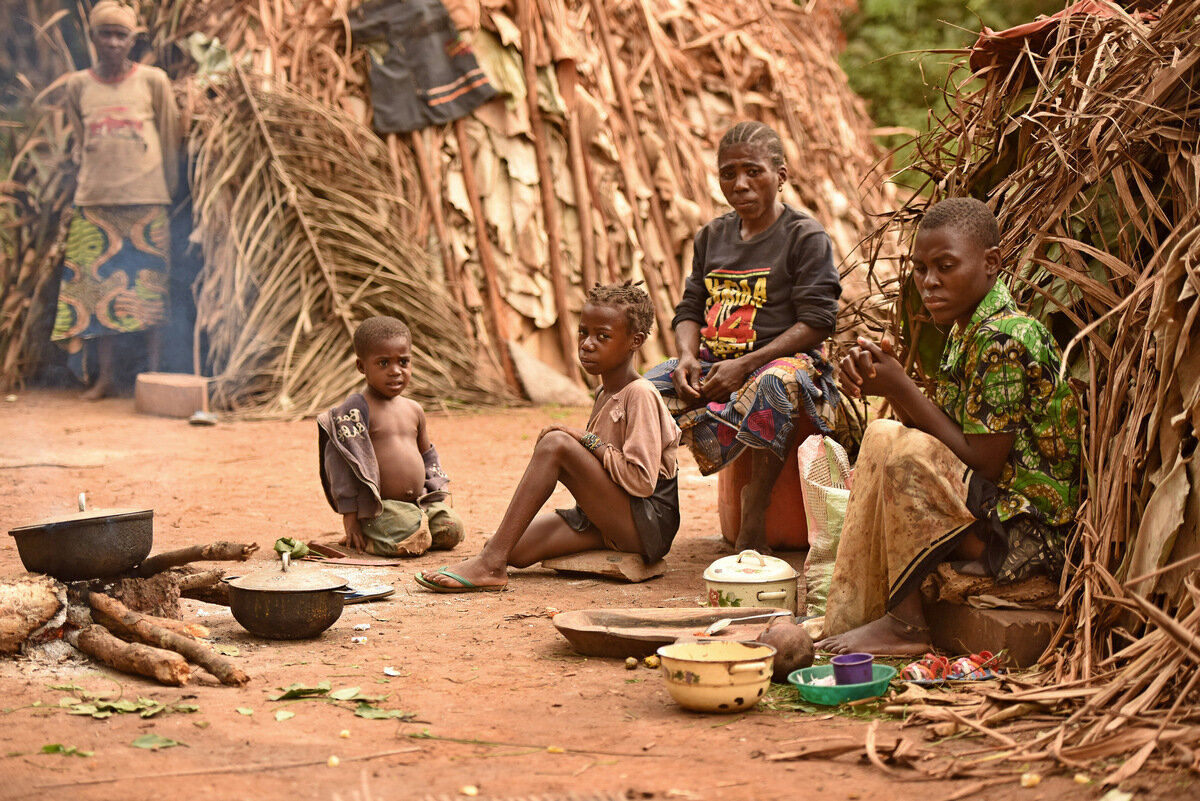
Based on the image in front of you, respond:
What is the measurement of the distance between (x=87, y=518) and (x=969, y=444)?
2279 mm

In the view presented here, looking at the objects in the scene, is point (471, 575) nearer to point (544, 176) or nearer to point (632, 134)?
point (544, 176)

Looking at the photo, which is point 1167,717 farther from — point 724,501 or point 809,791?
point 724,501

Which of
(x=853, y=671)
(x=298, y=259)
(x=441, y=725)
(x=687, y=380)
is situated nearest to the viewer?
(x=441, y=725)

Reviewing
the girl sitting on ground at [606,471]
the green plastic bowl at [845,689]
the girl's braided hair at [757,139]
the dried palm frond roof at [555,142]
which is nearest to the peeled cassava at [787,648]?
the green plastic bowl at [845,689]

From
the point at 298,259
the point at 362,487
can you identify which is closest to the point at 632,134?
the point at 298,259

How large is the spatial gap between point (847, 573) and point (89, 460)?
4.45 m

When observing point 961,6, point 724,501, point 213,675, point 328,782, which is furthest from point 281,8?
point 961,6

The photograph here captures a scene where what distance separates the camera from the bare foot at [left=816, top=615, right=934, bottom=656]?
2.95 meters

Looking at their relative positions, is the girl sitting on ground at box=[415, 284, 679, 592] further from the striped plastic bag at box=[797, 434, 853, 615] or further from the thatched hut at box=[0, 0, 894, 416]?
the thatched hut at box=[0, 0, 894, 416]

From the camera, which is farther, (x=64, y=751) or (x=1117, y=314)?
(x=1117, y=314)

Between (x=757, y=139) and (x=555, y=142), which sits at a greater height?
(x=555, y=142)

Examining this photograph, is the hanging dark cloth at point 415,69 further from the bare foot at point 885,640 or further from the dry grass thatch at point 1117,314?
the bare foot at point 885,640

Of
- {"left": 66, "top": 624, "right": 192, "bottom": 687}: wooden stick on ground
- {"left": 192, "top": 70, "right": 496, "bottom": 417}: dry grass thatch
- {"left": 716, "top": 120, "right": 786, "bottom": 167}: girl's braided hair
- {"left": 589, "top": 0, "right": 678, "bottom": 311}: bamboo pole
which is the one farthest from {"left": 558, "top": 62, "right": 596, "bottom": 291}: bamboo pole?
{"left": 66, "top": 624, "right": 192, "bottom": 687}: wooden stick on ground

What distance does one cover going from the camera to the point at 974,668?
8.88 feet
